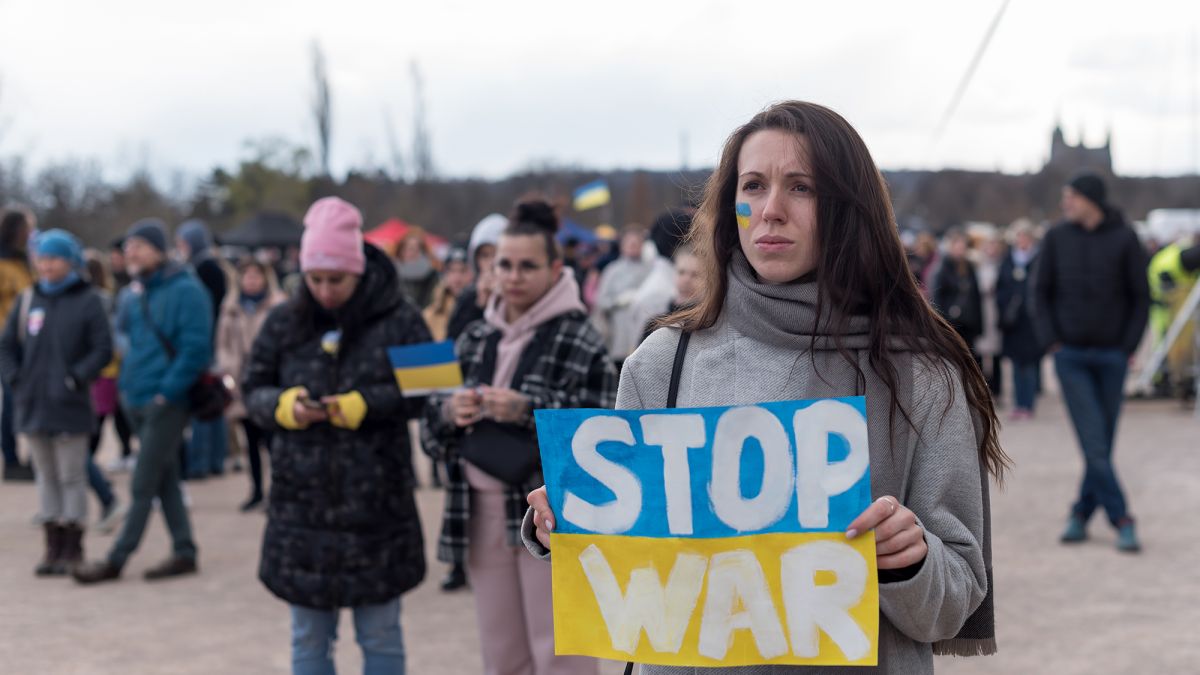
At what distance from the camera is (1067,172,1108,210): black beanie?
730cm

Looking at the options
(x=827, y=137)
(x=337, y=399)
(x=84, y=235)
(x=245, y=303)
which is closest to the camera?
(x=827, y=137)

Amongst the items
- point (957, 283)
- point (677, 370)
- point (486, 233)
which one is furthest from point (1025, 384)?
point (677, 370)

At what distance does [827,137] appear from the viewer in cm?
215

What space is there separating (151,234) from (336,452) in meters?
3.27

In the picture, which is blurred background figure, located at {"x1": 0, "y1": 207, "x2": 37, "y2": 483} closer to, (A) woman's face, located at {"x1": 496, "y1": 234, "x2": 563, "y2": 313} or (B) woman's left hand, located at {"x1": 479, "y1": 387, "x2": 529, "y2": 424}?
(A) woman's face, located at {"x1": 496, "y1": 234, "x2": 563, "y2": 313}

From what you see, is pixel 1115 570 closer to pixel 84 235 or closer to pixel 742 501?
pixel 742 501

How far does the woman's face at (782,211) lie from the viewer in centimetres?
214

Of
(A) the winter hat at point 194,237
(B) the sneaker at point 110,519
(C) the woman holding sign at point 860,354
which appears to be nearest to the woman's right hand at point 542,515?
(C) the woman holding sign at point 860,354

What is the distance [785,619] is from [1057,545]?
5.90 meters

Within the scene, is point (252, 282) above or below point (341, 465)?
above

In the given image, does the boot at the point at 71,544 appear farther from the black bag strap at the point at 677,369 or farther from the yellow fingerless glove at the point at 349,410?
the black bag strap at the point at 677,369

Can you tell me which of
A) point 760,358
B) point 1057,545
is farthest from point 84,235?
point 760,358

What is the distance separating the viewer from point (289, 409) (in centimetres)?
423

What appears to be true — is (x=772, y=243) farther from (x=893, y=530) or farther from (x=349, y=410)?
(x=349, y=410)
